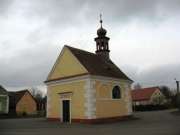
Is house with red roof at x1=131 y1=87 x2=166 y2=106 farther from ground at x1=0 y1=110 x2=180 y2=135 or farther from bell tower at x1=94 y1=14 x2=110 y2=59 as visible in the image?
ground at x1=0 y1=110 x2=180 y2=135

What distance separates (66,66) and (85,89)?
401 centimetres

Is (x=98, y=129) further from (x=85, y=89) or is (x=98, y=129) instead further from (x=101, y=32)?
(x=101, y=32)

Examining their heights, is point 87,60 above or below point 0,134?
above

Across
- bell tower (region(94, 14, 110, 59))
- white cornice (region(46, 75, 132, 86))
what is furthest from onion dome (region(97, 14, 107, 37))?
white cornice (region(46, 75, 132, 86))

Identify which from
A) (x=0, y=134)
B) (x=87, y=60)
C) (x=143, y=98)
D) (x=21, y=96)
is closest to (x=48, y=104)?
(x=87, y=60)

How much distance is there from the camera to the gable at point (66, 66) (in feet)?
92.3

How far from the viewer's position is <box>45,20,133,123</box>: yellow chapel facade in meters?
26.8

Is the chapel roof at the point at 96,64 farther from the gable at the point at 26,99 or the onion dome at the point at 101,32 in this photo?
the gable at the point at 26,99

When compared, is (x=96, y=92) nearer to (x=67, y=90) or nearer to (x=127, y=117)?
(x=67, y=90)

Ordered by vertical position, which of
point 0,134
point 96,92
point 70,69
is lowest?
point 0,134

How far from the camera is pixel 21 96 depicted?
5831 centimetres

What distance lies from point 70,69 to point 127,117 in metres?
8.08

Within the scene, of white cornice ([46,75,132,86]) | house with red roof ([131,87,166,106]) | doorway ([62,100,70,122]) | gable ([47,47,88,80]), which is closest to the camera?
white cornice ([46,75,132,86])

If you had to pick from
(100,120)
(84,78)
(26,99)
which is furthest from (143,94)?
(84,78)
